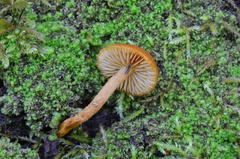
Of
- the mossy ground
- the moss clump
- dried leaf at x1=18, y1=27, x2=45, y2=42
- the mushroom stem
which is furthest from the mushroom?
dried leaf at x1=18, y1=27, x2=45, y2=42

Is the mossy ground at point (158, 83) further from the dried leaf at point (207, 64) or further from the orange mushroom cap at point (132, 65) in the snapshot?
the orange mushroom cap at point (132, 65)

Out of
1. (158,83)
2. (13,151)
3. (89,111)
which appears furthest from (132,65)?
(13,151)

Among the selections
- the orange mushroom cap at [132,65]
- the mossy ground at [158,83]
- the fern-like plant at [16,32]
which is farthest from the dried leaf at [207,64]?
the fern-like plant at [16,32]

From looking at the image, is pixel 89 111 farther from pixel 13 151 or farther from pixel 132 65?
pixel 13 151

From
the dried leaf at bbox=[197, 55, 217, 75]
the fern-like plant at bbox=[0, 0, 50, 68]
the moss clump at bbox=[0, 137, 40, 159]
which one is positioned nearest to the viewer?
the moss clump at bbox=[0, 137, 40, 159]

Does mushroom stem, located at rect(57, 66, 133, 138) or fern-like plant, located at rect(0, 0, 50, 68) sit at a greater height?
fern-like plant, located at rect(0, 0, 50, 68)

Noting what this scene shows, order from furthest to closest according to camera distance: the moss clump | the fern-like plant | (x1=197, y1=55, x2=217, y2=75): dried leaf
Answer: (x1=197, y1=55, x2=217, y2=75): dried leaf
the fern-like plant
the moss clump

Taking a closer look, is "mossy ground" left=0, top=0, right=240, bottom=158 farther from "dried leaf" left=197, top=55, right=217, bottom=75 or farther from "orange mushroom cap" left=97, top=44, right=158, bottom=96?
"orange mushroom cap" left=97, top=44, right=158, bottom=96

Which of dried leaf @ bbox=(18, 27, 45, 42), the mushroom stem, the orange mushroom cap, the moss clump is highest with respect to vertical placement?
dried leaf @ bbox=(18, 27, 45, 42)
